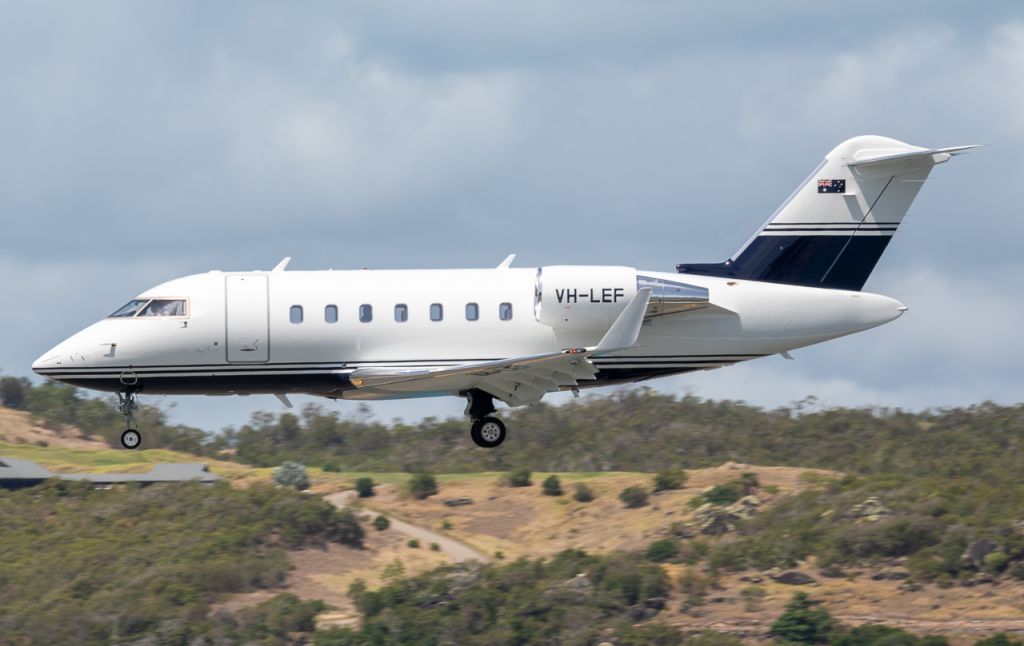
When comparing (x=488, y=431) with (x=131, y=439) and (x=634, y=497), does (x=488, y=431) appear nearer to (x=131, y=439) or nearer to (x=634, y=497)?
(x=131, y=439)

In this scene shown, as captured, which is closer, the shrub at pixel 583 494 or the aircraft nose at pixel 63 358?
the aircraft nose at pixel 63 358

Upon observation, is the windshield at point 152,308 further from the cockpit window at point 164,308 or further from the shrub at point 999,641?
the shrub at point 999,641

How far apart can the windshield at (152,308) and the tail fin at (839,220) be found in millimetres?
10671

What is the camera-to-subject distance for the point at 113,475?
6756 cm

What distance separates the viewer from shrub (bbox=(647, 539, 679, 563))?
180 ft

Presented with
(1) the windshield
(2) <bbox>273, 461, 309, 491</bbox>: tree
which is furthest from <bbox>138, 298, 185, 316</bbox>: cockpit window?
(2) <bbox>273, 461, 309, 491</bbox>: tree

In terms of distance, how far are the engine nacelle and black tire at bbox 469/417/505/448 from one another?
2631 mm

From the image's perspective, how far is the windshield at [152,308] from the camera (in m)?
34.2

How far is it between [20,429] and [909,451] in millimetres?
42092

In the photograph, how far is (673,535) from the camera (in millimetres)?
57312

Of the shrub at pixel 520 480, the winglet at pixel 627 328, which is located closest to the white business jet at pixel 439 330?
the winglet at pixel 627 328

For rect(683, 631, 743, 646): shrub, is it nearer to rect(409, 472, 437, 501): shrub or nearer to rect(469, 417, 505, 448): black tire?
rect(469, 417, 505, 448): black tire

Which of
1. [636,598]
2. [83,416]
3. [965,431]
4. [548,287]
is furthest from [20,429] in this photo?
[548,287]

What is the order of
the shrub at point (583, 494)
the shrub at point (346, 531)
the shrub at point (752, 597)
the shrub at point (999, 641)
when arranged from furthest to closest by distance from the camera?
the shrub at point (583, 494), the shrub at point (346, 531), the shrub at point (752, 597), the shrub at point (999, 641)
